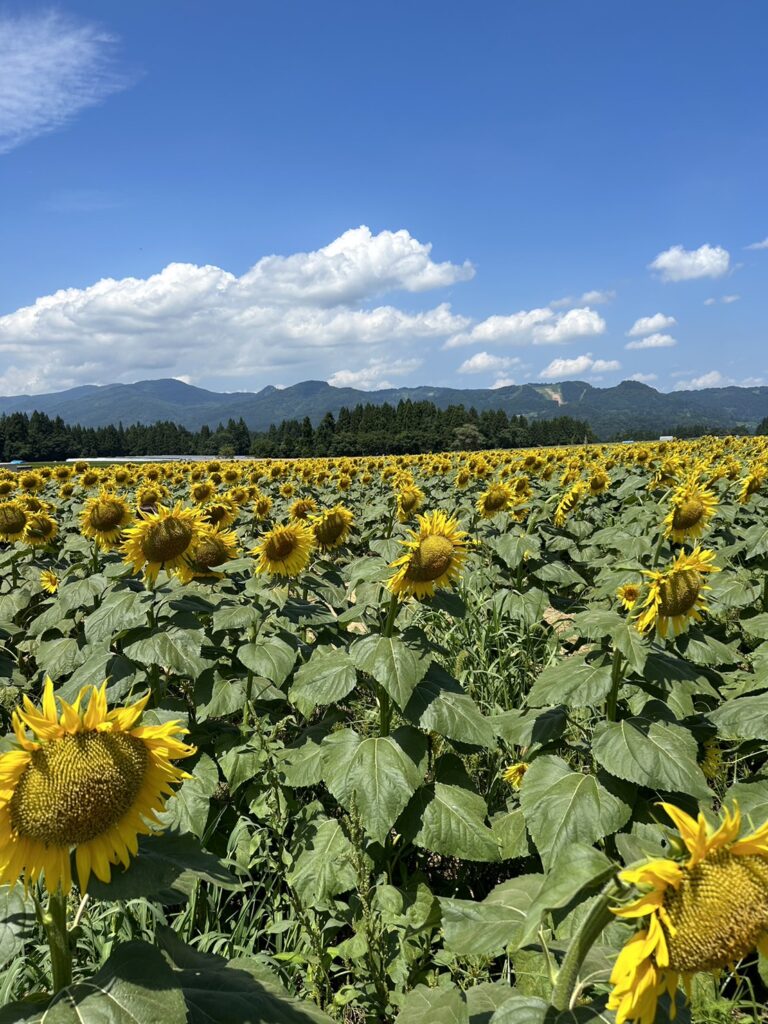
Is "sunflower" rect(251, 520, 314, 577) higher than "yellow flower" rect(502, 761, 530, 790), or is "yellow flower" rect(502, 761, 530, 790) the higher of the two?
"sunflower" rect(251, 520, 314, 577)

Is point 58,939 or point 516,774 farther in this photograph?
point 516,774

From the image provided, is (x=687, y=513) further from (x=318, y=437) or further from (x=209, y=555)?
(x=318, y=437)

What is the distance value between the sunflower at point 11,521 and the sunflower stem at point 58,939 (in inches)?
239

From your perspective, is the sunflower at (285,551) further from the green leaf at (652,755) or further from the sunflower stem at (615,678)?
the green leaf at (652,755)

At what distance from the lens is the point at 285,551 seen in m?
4.73

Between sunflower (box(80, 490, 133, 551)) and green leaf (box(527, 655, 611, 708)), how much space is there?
396 cm

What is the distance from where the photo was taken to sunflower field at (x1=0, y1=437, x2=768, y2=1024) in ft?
4.34

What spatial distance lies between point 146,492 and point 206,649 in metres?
4.69

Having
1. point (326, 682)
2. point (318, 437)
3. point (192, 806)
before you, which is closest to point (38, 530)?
point (192, 806)

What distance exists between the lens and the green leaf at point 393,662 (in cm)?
266

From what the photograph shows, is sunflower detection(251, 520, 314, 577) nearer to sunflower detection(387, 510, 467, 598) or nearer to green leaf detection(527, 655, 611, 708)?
sunflower detection(387, 510, 467, 598)

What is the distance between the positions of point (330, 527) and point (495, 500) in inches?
107

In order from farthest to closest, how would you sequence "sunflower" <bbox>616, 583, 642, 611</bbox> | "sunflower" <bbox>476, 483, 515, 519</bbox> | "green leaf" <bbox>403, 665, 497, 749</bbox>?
"sunflower" <bbox>476, 483, 515, 519</bbox> → "sunflower" <bbox>616, 583, 642, 611</bbox> → "green leaf" <bbox>403, 665, 497, 749</bbox>

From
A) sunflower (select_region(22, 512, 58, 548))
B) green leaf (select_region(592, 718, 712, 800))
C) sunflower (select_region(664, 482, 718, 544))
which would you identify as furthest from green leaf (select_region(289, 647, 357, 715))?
sunflower (select_region(22, 512, 58, 548))
